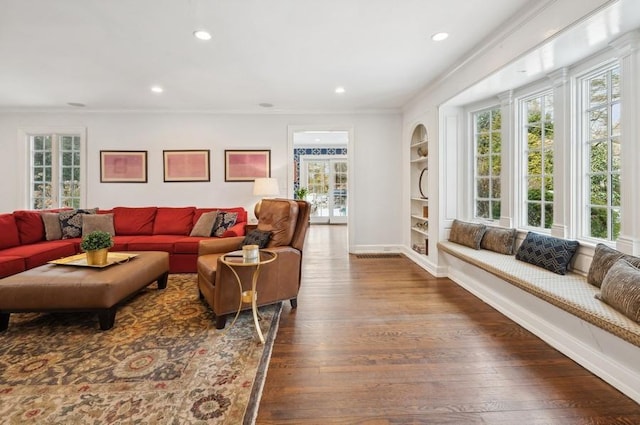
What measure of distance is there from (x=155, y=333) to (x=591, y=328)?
307 centimetres

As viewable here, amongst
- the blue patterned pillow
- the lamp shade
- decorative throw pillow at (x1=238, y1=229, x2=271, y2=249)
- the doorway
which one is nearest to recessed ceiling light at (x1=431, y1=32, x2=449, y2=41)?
the blue patterned pillow

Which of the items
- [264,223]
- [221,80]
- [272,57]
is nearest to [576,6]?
[272,57]

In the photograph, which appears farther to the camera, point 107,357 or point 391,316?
point 391,316

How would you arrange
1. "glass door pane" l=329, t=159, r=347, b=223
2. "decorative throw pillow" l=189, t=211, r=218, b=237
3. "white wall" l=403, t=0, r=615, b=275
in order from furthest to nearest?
"glass door pane" l=329, t=159, r=347, b=223
"decorative throw pillow" l=189, t=211, r=218, b=237
"white wall" l=403, t=0, r=615, b=275

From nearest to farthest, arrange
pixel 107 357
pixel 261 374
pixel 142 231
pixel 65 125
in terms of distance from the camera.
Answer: pixel 261 374, pixel 107 357, pixel 142 231, pixel 65 125

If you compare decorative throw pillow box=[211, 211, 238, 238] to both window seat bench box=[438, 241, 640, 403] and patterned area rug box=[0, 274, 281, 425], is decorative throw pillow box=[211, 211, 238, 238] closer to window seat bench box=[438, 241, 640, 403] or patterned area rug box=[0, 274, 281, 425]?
patterned area rug box=[0, 274, 281, 425]

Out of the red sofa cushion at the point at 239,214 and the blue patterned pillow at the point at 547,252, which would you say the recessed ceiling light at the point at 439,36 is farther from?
the red sofa cushion at the point at 239,214

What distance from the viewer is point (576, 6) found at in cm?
199

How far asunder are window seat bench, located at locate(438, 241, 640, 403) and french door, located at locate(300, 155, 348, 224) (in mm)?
6778

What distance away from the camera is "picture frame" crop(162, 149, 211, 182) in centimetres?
528

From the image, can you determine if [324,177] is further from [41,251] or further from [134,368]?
[134,368]

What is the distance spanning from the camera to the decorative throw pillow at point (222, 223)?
444 cm

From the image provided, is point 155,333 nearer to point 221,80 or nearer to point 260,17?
point 260,17

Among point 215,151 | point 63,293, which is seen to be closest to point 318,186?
point 215,151
